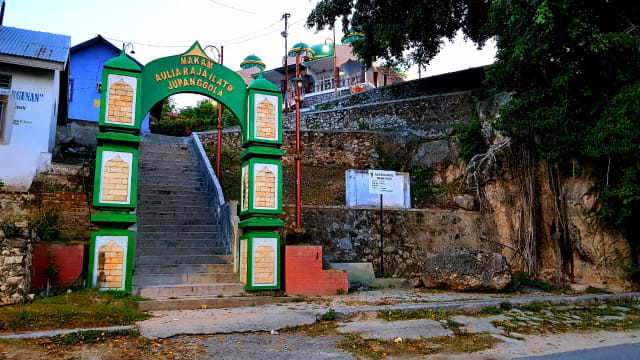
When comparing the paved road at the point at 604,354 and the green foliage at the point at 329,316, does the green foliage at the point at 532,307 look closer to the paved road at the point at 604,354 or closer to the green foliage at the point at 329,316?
the paved road at the point at 604,354

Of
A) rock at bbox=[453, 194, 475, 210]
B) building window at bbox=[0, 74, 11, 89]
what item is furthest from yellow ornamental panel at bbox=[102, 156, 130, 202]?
rock at bbox=[453, 194, 475, 210]

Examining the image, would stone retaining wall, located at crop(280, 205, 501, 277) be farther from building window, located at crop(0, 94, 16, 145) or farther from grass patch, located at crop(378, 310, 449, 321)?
building window, located at crop(0, 94, 16, 145)

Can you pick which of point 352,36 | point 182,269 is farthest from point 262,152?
point 352,36

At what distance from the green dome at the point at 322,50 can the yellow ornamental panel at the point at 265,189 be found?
24.7 meters

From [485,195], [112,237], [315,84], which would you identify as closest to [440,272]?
[485,195]

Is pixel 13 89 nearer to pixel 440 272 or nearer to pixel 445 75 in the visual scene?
pixel 440 272

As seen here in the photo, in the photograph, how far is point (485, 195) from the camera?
12758mm

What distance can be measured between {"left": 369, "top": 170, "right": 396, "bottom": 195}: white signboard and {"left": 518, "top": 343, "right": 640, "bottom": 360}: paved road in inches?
262

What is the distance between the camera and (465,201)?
13.0m

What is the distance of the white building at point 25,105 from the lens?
414 inches

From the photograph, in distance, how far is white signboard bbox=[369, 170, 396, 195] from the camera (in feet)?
37.4

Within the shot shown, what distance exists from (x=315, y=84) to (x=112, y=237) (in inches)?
1008

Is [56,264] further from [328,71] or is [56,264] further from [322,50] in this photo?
[322,50]

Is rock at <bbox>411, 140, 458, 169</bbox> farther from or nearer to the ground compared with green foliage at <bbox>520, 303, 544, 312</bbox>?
farther from the ground
